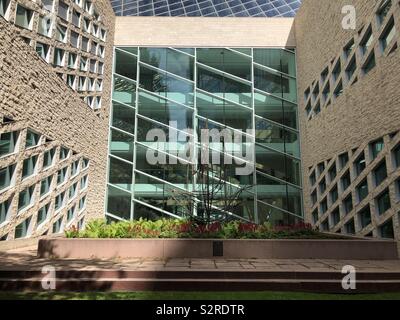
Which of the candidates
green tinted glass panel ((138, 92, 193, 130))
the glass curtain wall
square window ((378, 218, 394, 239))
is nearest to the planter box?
square window ((378, 218, 394, 239))

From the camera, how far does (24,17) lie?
11664 millimetres

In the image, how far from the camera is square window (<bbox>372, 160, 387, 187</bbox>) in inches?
436

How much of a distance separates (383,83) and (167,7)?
60.7 ft

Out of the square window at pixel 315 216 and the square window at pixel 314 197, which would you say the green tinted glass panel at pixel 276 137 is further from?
the square window at pixel 315 216

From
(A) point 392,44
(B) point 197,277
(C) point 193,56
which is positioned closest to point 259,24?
(C) point 193,56

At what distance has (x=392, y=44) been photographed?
10.6m

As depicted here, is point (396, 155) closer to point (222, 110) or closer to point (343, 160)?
point (343, 160)

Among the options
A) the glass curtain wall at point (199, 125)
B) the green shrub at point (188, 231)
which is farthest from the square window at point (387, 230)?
the glass curtain wall at point (199, 125)

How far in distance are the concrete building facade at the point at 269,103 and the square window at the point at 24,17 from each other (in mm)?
212

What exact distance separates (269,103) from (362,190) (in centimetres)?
1001

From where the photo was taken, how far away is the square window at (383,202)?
35.2 feet

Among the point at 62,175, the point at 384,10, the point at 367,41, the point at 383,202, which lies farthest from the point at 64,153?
the point at 384,10

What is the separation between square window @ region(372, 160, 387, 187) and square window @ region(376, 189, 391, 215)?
493 millimetres

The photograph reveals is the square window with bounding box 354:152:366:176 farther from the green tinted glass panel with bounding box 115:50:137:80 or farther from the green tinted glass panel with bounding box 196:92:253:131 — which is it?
the green tinted glass panel with bounding box 115:50:137:80
